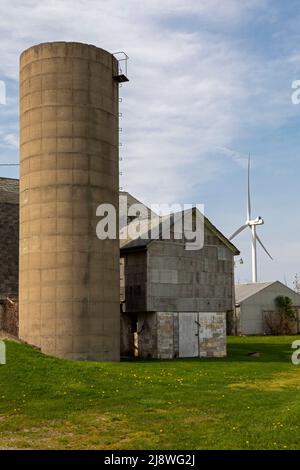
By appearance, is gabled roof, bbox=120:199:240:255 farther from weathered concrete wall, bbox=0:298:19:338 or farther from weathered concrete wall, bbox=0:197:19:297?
weathered concrete wall, bbox=0:197:19:297

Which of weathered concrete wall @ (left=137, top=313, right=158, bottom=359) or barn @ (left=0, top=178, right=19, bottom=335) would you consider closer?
weathered concrete wall @ (left=137, top=313, right=158, bottom=359)

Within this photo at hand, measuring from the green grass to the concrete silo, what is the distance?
134 inches

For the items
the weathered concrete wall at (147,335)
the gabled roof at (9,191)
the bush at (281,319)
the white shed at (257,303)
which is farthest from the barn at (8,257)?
the bush at (281,319)

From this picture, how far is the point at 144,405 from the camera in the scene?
70.7 feet

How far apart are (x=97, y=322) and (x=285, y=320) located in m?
40.5

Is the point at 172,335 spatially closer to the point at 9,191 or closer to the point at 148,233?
the point at 148,233

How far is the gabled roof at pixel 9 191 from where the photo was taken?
49438 mm

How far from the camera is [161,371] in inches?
1164

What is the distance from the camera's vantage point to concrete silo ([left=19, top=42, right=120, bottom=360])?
3422cm

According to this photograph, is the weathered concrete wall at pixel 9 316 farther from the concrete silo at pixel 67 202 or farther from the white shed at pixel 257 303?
the white shed at pixel 257 303

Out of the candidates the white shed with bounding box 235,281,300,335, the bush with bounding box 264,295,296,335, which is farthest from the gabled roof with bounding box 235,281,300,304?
the bush with bounding box 264,295,296,335

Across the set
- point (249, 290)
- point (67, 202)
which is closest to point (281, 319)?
point (249, 290)

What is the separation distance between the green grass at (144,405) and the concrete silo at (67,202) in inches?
134

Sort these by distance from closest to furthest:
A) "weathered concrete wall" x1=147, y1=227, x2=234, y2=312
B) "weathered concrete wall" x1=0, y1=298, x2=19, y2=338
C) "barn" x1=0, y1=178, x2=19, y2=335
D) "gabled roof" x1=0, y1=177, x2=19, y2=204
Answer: "weathered concrete wall" x1=147, y1=227, x2=234, y2=312 → "weathered concrete wall" x1=0, y1=298, x2=19, y2=338 → "barn" x1=0, y1=178, x2=19, y2=335 → "gabled roof" x1=0, y1=177, x2=19, y2=204
